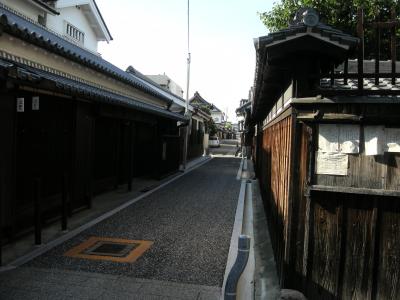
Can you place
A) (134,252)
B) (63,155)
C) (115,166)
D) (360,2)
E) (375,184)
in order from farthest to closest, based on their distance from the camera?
(360,2)
(115,166)
(63,155)
(134,252)
(375,184)

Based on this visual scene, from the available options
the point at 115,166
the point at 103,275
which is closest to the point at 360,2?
the point at 115,166

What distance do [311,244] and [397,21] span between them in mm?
3344

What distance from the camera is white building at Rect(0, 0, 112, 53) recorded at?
19.5 m

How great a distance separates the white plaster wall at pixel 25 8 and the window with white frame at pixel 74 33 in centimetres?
622

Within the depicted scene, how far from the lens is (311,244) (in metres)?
5.47

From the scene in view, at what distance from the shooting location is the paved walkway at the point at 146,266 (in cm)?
561

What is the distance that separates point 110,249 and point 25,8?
14.4m

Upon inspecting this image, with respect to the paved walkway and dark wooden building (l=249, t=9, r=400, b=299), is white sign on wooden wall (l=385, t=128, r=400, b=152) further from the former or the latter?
the paved walkway

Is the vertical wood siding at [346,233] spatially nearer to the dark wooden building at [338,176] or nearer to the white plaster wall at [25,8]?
the dark wooden building at [338,176]

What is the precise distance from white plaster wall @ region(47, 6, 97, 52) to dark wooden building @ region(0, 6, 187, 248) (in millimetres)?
9386

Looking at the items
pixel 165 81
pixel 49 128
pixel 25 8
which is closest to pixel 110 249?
pixel 49 128

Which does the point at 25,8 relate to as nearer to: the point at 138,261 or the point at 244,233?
the point at 244,233

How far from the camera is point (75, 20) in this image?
84.8 ft

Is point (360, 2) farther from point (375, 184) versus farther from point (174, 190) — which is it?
point (375, 184)
